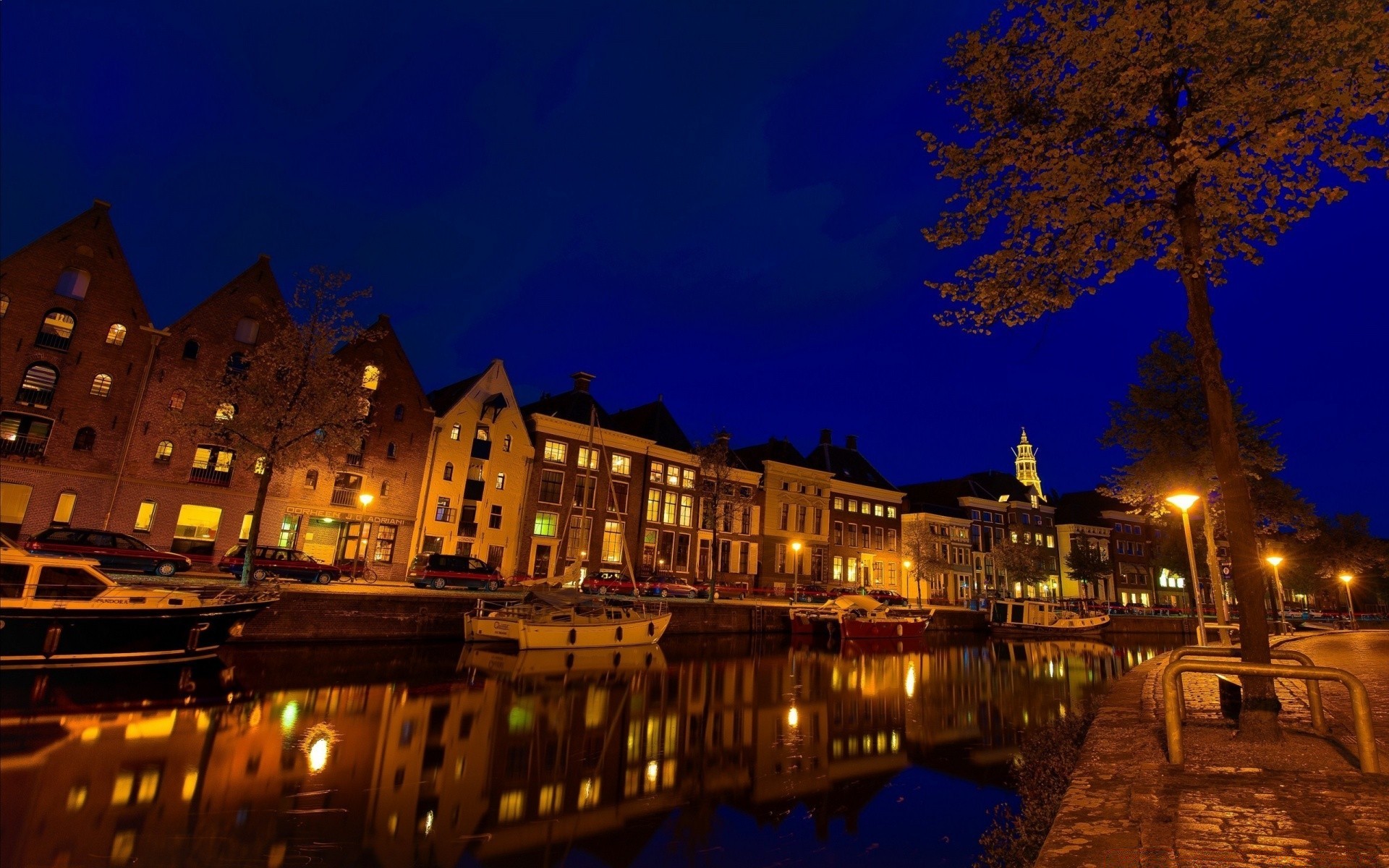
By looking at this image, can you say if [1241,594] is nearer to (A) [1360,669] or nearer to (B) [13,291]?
(A) [1360,669]

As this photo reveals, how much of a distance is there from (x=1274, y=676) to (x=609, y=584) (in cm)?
3848

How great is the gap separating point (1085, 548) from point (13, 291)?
94.7m

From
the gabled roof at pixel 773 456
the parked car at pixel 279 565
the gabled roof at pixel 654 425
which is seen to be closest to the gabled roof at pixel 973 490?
the gabled roof at pixel 773 456

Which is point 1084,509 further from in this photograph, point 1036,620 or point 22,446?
point 22,446

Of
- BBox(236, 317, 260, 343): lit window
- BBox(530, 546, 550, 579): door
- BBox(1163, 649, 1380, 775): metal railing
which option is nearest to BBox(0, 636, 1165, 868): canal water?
BBox(1163, 649, 1380, 775): metal railing

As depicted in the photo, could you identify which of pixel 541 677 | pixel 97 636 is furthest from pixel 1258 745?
pixel 97 636

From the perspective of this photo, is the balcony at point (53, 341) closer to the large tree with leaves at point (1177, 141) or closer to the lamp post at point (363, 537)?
the lamp post at point (363, 537)

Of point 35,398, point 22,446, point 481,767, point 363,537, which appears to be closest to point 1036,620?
point 363,537

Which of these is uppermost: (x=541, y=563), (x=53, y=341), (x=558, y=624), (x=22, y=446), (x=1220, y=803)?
(x=53, y=341)

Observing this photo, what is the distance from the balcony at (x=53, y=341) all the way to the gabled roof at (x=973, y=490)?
74.1 metres

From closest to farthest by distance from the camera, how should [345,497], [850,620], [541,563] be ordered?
[345,497] → [850,620] → [541,563]

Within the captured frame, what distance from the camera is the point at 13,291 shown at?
3180 centimetres

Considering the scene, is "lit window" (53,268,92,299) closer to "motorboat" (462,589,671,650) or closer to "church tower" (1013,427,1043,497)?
"motorboat" (462,589,671,650)

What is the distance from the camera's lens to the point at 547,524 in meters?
48.9
